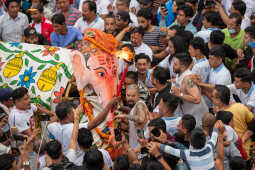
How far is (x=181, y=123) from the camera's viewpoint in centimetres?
611

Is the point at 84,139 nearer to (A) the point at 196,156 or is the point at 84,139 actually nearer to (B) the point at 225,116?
(A) the point at 196,156

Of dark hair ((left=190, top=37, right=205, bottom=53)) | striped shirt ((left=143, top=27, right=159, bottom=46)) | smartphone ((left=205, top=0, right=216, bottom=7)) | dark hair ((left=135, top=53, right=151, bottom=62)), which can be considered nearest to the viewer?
dark hair ((left=190, top=37, right=205, bottom=53))

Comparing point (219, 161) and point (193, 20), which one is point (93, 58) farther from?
point (193, 20)

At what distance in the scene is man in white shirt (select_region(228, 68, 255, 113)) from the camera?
7156mm

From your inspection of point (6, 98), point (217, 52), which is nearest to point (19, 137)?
point (6, 98)

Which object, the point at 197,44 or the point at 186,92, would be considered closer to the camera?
the point at 186,92

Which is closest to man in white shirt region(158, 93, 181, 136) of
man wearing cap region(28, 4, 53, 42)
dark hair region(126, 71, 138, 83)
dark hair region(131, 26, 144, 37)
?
dark hair region(126, 71, 138, 83)

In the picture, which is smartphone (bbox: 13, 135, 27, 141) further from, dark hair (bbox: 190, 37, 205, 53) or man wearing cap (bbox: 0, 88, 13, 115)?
dark hair (bbox: 190, 37, 205, 53)

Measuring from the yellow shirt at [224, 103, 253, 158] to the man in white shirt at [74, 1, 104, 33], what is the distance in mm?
4106

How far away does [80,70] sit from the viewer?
6.55m

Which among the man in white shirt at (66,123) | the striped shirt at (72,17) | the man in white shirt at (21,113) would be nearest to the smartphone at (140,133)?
the man in white shirt at (66,123)

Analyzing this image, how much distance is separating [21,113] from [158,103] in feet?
6.85

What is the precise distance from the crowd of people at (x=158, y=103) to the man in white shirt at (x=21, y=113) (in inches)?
0.6

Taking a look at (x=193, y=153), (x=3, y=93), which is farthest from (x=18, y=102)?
(x=193, y=153)
